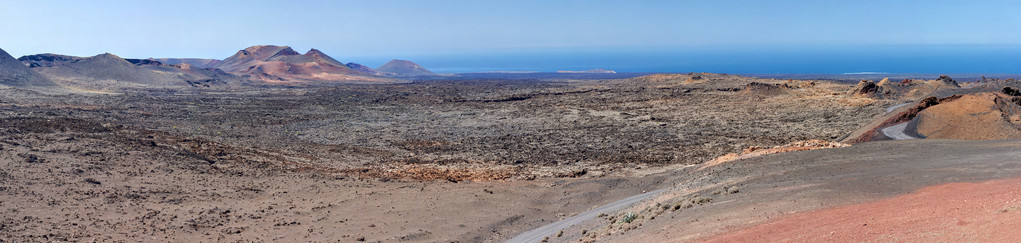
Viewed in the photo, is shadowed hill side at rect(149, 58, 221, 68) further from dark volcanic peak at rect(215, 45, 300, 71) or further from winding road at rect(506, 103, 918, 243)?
winding road at rect(506, 103, 918, 243)

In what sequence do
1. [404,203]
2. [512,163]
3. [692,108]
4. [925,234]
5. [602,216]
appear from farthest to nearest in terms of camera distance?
1. [692,108]
2. [512,163]
3. [404,203]
4. [602,216]
5. [925,234]

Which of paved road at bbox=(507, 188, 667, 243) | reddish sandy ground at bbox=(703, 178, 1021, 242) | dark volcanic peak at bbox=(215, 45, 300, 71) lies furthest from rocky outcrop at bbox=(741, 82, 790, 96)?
dark volcanic peak at bbox=(215, 45, 300, 71)

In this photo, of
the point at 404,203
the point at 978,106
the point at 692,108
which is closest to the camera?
the point at 404,203


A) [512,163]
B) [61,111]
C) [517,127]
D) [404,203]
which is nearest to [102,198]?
[404,203]

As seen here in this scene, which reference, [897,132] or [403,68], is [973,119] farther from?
[403,68]

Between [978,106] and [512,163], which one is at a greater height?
[978,106]

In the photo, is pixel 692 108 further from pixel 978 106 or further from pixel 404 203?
pixel 404 203

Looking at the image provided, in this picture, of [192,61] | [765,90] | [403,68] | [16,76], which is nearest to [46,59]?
[16,76]
